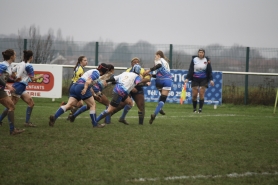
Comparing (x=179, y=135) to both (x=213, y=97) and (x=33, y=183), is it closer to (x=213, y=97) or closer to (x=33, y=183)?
(x=33, y=183)

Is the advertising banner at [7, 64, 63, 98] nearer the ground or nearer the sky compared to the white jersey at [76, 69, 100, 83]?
nearer the ground

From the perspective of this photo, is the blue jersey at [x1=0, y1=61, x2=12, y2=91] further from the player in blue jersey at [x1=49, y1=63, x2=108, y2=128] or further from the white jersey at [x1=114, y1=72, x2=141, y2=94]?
the white jersey at [x1=114, y1=72, x2=141, y2=94]

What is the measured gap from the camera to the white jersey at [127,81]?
46.1ft

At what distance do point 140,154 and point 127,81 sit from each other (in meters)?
4.56

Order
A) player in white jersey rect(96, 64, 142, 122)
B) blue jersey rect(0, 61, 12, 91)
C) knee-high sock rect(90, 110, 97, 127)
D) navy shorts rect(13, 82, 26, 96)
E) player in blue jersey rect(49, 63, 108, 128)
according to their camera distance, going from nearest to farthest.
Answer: blue jersey rect(0, 61, 12, 91)
player in blue jersey rect(49, 63, 108, 128)
navy shorts rect(13, 82, 26, 96)
knee-high sock rect(90, 110, 97, 127)
player in white jersey rect(96, 64, 142, 122)

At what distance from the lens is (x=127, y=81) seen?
14055mm

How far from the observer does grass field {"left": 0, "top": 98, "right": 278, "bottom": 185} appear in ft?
25.6

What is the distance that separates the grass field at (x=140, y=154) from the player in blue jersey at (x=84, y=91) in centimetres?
32

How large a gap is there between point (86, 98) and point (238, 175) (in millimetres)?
6243

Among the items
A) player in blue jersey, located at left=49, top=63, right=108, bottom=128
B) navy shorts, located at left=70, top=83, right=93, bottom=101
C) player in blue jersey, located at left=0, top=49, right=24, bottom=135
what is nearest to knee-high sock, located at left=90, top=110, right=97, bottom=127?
player in blue jersey, located at left=49, top=63, right=108, bottom=128

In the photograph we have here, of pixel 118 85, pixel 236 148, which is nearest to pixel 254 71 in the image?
pixel 118 85

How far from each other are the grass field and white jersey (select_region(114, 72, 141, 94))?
955 mm

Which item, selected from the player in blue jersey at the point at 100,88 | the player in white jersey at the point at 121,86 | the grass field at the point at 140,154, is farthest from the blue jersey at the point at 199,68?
the player in white jersey at the point at 121,86

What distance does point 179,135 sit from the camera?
12.6 m
